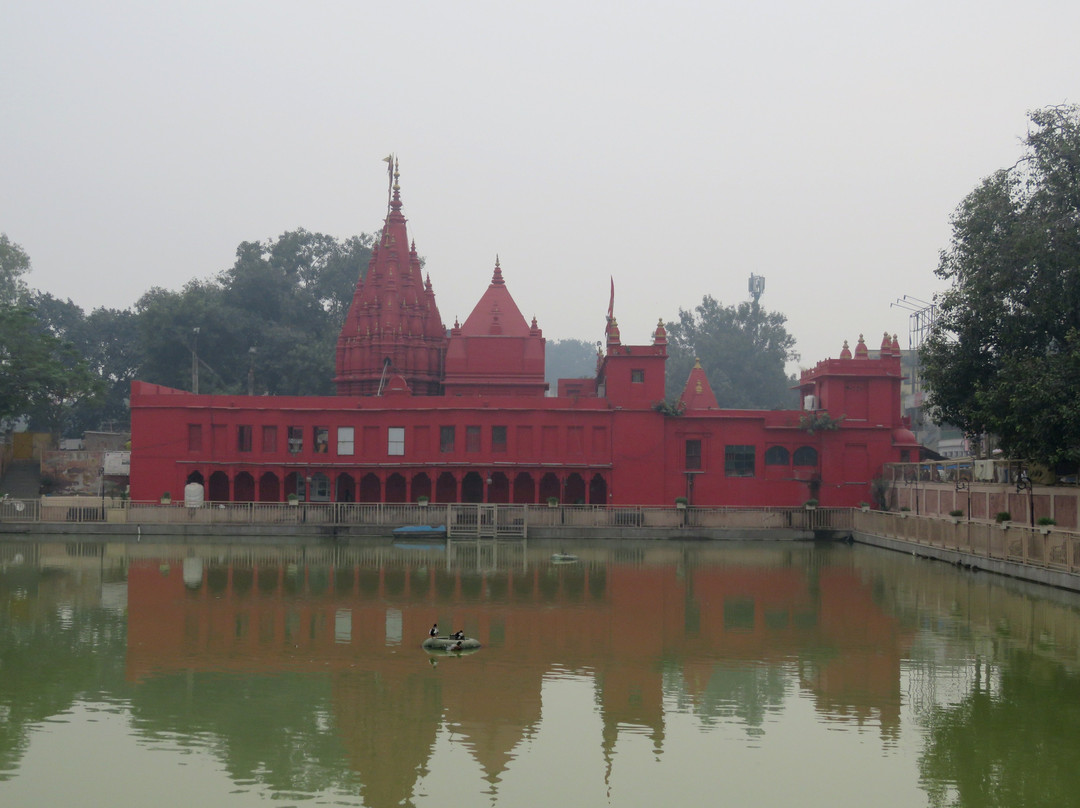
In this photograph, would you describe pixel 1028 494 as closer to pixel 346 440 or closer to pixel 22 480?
pixel 346 440

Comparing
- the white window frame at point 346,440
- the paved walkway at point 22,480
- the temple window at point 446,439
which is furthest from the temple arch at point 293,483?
the paved walkway at point 22,480

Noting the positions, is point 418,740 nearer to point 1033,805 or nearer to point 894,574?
point 1033,805

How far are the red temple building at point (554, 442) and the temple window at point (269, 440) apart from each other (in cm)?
4

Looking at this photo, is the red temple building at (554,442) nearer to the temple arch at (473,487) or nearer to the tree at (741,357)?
the temple arch at (473,487)

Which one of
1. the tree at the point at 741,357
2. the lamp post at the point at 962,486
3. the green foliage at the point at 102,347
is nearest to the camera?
the lamp post at the point at 962,486

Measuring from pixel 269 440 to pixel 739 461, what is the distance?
818 inches

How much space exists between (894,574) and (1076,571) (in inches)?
241

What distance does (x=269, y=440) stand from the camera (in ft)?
171

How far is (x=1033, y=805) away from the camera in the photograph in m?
12.6

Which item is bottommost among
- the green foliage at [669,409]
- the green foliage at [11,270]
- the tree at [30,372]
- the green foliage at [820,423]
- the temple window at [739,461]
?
the temple window at [739,461]

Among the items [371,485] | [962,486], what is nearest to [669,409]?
[371,485]

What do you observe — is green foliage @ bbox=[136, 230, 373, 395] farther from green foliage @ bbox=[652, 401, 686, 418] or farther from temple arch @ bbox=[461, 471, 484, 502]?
green foliage @ bbox=[652, 401, 686, 418]

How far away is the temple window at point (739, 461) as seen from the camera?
5106cm

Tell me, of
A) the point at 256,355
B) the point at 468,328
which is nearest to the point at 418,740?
the point at 468,328
